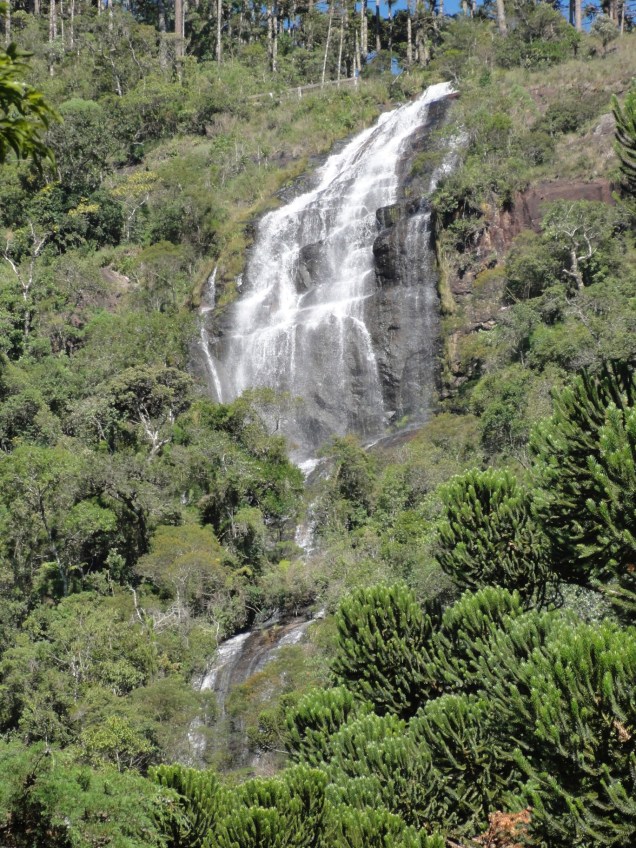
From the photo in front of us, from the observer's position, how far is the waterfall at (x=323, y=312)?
45.5 metres

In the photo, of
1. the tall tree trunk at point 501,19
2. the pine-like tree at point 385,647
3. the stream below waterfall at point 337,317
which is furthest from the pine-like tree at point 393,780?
the tall tree trunk at point 501,19

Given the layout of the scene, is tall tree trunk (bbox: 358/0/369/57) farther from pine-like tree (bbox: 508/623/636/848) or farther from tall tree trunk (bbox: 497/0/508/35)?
pine-like tree (bbox: 508/623/636/848)

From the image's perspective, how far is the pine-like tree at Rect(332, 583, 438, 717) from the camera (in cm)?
1766

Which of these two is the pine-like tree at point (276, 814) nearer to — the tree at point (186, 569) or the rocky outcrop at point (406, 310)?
the tree at point (186, 569)

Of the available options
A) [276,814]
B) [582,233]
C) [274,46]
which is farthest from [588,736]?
[274,46]

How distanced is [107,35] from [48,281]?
30277mm

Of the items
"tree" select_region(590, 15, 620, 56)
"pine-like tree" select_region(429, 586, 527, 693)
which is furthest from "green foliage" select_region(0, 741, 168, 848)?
"tree" select_region(590, 15, 620, 56)

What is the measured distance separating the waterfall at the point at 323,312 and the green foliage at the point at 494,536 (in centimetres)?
2637

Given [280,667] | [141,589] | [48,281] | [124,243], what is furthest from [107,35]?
[280,667]

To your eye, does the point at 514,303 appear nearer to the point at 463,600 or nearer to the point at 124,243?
the point at 124,243

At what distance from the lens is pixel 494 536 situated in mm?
17750

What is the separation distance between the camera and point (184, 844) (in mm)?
14180

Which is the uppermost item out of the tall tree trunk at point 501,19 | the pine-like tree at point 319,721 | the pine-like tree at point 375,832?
the tall tree trunk at point 501,19

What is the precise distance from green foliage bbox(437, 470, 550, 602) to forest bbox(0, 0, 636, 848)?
54 millimetres
